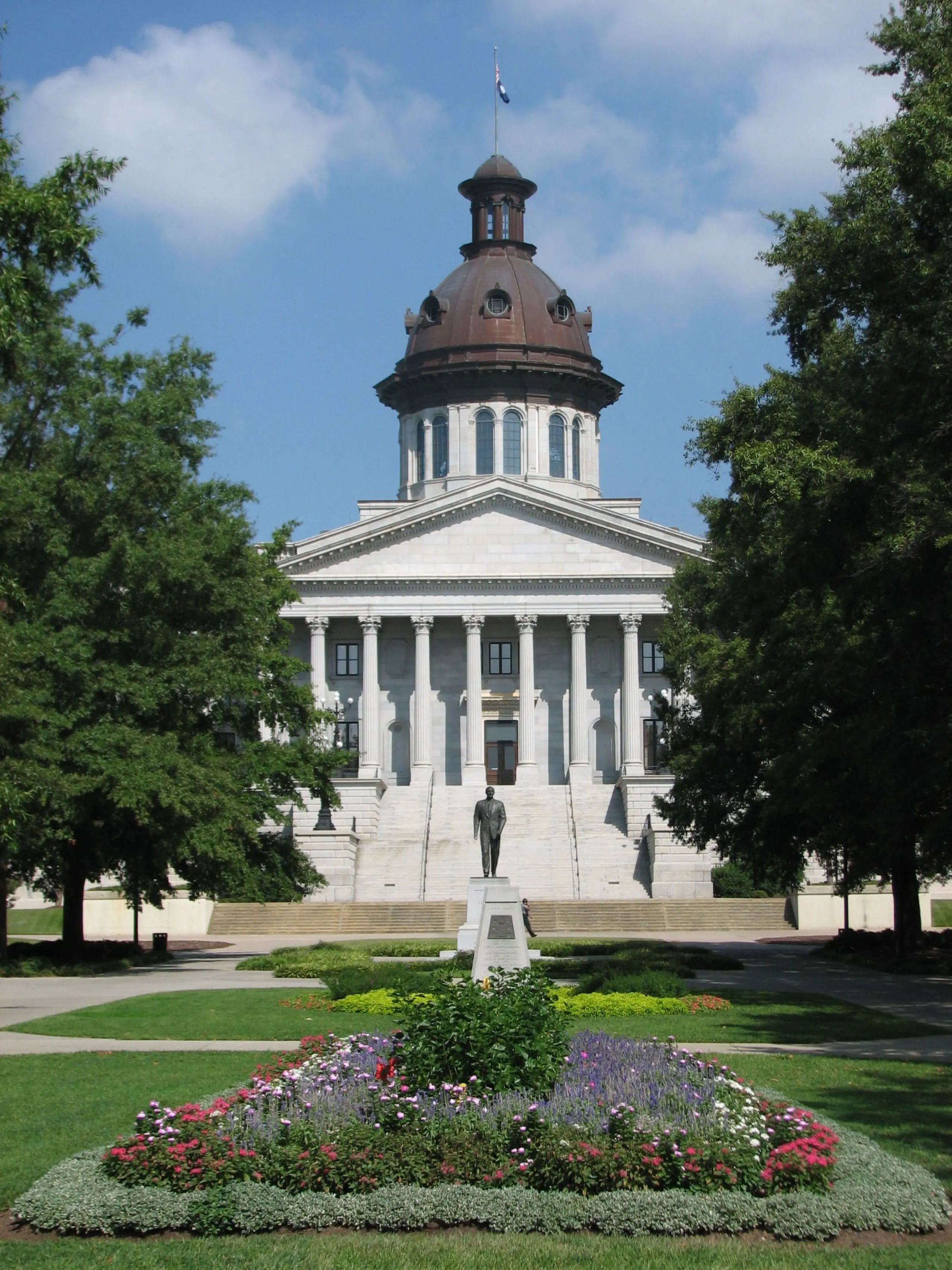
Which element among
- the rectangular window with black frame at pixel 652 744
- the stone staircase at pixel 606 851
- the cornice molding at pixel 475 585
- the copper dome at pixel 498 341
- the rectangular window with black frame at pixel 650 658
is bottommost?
the stone staircase at pixel 606 851

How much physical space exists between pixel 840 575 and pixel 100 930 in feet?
118

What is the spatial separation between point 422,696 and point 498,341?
2228 centimetres

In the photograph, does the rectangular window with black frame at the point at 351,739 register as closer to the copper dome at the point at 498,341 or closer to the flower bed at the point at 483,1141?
the copper dome at the point at 498,341

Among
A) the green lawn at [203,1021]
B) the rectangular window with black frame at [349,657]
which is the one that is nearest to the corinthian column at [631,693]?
the rectangular window with black frame at [349,657]

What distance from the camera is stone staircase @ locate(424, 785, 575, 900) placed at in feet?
209

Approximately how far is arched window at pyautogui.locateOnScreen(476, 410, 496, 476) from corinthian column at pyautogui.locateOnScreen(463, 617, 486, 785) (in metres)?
12.3

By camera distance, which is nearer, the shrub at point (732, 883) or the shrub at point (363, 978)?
the shrub at point (363, 978)

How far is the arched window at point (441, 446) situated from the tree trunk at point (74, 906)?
52.1 meters

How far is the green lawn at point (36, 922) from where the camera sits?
57906 millimetres

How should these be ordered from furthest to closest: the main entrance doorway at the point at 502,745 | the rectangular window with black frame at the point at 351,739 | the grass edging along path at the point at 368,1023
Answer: the main entrance doorway at the point at 502,745, the rectangular window with black frame at the point at 351,739, the grass edging along path at the point at 368,1023

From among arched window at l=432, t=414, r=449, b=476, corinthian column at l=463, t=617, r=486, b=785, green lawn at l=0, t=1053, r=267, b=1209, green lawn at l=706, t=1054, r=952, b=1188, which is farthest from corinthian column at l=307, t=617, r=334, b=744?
green lawn at l=706, t=1054, r=952, b=1188

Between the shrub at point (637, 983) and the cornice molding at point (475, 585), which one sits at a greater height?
the cornice molding at point (475, 585)

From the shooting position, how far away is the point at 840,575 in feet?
88.1

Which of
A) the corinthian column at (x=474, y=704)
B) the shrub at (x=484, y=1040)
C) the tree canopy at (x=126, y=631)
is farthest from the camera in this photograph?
the corinthian column at (x=474, y=704)
